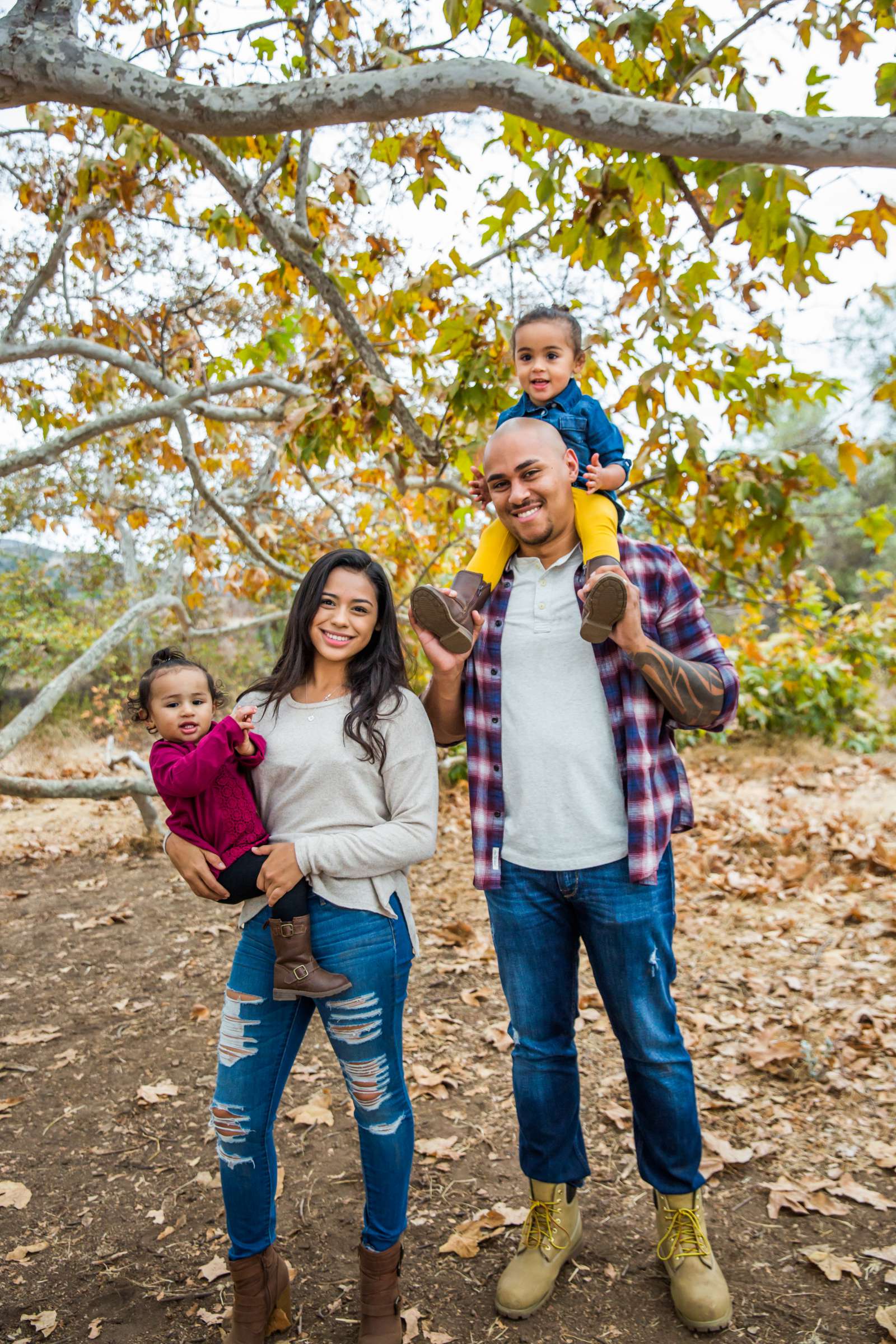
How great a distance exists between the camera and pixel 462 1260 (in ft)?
8.50

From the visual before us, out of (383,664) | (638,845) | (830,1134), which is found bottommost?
(830,1134)

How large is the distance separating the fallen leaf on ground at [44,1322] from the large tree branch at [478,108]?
126 inches

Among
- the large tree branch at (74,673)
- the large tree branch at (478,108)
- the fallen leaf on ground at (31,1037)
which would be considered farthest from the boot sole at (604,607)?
the large tree branch at (74,673)

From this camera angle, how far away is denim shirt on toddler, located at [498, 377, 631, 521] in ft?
8.56

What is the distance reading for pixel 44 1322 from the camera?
2.36m

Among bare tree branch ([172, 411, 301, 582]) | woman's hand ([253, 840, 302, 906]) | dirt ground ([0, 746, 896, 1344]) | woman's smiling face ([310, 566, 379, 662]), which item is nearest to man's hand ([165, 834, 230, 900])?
woman's hand ([253, 840, 302, 906])

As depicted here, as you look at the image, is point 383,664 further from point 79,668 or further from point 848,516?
point 848,516

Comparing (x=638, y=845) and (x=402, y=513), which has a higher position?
(x=402, y=513)

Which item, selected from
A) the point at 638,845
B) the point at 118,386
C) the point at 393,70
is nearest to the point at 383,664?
the point at 638,845

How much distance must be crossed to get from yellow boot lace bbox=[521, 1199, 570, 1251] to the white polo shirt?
98 centimetres

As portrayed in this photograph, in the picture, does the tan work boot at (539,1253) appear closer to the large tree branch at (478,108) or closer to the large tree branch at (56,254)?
the large tree branch at (478,108)

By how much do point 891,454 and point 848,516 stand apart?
18.3 meters

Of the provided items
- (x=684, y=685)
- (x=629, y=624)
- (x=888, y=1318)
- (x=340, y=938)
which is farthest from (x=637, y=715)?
(x=888, y=1318)

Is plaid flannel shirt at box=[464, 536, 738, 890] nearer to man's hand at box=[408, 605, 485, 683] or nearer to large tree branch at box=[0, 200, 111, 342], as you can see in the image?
man's hand at box=[408, 605, 485, 683]
